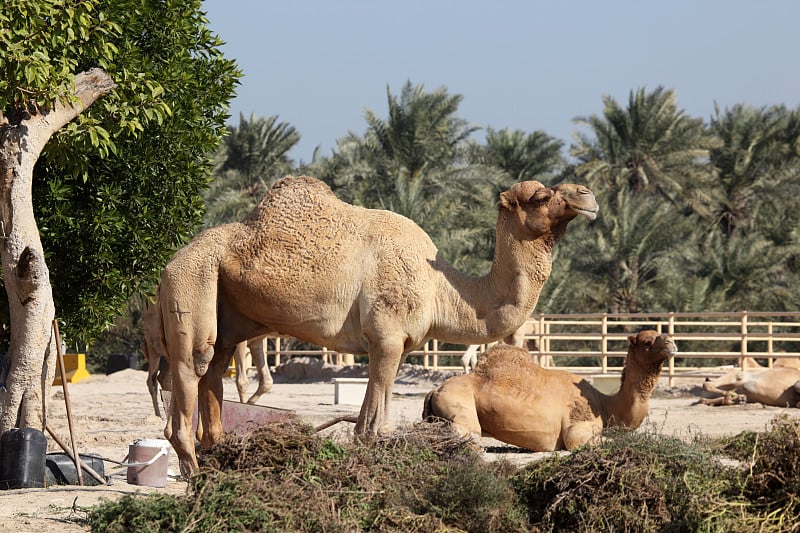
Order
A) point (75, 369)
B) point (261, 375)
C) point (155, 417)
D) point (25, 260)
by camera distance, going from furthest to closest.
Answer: point (75, 369) < point (155, 417) < point (261, 375) < point (25, 260)

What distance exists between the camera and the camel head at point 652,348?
33.2ft

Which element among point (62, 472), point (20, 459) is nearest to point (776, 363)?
point (62, 472)

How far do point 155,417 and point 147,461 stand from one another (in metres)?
6.82

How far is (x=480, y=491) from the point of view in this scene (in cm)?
584

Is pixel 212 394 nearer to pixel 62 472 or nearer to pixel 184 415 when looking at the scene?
pixel 184 415

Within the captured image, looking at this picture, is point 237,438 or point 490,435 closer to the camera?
point 237,438

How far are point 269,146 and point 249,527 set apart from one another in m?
28.9

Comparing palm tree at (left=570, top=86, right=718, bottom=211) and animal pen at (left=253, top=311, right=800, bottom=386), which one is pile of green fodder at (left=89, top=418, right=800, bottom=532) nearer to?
animal pen at (left=253, top=311, right=800, bottom=386)

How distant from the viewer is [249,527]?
217 inches

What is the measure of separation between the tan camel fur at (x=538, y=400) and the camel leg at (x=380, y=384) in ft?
6.76

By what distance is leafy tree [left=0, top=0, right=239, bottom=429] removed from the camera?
8.49 m

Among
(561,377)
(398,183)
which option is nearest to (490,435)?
(561,377)

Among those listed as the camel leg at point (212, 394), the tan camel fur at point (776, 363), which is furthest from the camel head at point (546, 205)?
the tan camel fur at point (776, 363)

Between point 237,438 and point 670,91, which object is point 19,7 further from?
point 670,91
